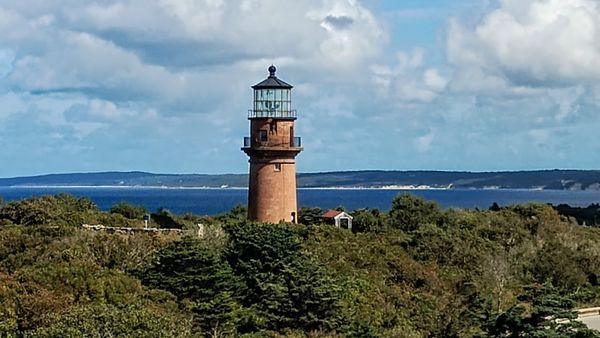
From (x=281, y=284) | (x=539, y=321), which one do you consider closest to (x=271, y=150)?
(x=281, y=284)

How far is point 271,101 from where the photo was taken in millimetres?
34719

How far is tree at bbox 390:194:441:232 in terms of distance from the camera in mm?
40688

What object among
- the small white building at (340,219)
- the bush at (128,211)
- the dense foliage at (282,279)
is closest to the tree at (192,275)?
the dense foliage at (282,279)

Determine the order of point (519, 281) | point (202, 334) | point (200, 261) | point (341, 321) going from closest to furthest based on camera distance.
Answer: point (202, 334)
point (341, 321)
point (200, 261)
point (519, 281)

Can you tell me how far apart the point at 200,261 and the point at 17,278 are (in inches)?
199

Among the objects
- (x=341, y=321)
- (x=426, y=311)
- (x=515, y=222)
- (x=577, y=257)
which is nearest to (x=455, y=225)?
(x=515, y=222)

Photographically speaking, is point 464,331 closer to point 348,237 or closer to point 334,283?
point 334,283

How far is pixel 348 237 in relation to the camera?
33.3m

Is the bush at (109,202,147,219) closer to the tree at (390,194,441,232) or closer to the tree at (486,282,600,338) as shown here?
the tree at (390,194,441,232)

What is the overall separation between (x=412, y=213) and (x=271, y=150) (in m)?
9.83

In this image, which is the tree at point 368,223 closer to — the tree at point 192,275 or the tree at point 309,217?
the tree at point 309,217

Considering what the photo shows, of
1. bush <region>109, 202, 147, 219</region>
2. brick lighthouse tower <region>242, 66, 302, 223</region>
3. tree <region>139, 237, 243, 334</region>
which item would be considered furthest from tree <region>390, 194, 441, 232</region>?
tree <region>139, 237, 243, 334</region>

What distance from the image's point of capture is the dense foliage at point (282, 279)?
19828mm

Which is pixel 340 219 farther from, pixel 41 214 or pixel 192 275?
pixel 192 275
